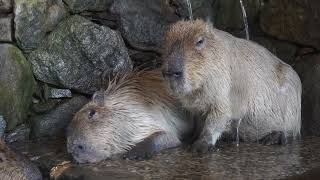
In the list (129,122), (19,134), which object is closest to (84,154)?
(129,122)

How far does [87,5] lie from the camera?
6805 millimetres

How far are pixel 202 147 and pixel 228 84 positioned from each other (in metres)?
0.55

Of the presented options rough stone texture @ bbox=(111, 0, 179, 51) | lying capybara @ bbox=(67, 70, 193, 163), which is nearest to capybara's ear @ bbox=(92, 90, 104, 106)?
lying capybara @ bbox=(67, 70, 193, 163)

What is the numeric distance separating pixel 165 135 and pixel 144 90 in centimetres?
45

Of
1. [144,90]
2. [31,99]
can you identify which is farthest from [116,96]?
[31,99]

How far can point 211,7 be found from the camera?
7285mm

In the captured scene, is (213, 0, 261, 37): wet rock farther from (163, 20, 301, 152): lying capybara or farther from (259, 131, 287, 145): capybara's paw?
(259, 131, 287, 145): capybara's paw

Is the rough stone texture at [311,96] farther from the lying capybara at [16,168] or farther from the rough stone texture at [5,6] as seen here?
the rough stone texture at [5,6]

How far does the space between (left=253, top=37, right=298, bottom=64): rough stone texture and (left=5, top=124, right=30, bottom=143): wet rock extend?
245 cm

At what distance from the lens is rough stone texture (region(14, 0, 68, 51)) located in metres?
6.54

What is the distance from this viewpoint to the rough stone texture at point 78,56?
6.61 m

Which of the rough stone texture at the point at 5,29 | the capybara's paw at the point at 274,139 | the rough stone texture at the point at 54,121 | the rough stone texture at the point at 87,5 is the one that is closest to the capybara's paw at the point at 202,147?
the capybara's paw at the point at 274,139

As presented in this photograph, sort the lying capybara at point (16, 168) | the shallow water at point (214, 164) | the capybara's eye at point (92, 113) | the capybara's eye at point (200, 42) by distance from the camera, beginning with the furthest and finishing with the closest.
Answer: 1. the capybara's eye at point (92, 113)
2. the capybara's eye at point (200, 42)
3. the lying capybara at point (16, 168)
4. the shallow water at point (214, 164)

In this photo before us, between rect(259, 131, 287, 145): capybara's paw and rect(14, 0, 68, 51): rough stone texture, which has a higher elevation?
rect(14, 0, 68, 51): rough stone texture
